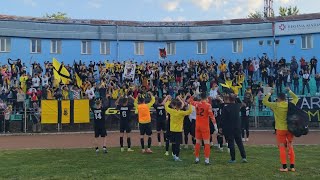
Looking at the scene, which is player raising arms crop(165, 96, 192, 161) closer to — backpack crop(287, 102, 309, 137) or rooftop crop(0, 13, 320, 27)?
backpack crop(287, 102, 309, 137)

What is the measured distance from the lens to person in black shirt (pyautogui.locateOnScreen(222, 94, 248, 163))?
1249cm

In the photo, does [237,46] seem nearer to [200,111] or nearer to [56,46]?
[56,46]

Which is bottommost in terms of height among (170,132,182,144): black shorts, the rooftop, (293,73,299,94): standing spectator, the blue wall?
(170,132,182,144): black shorts

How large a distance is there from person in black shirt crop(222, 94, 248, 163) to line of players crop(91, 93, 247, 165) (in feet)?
0.15

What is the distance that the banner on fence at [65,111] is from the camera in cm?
2583

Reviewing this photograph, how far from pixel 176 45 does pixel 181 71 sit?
11.4m

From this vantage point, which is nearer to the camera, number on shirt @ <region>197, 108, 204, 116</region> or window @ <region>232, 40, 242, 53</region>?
number on shirt @ <region>197, 108, 204, 116</region>

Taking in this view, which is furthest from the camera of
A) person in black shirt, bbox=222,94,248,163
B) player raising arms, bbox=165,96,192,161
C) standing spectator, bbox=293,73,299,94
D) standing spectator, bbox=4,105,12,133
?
standing spectator, bbox=293,73,299,94

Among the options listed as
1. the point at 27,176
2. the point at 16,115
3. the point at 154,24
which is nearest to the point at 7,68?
the point at 16,115

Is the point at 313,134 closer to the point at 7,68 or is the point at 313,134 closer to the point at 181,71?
the point at 181,71

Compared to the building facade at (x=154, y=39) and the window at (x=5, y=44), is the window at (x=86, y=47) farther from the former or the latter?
the window at (x=5, y=44)

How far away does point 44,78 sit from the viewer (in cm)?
2928

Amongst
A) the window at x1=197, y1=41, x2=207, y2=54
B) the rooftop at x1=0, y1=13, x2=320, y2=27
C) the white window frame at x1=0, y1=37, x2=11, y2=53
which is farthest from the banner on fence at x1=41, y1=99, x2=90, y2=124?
the window at x1=197, y1=41, x2=207, y2=54

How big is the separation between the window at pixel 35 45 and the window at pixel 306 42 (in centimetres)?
2718
